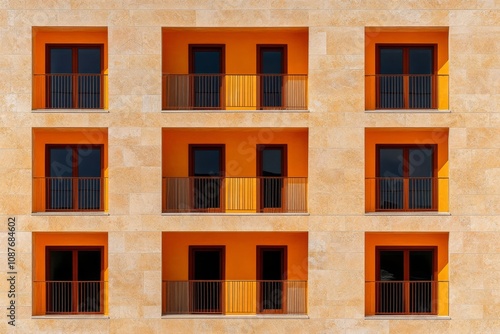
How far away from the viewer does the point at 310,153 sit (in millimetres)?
21766

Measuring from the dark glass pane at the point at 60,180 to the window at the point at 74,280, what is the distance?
158cm

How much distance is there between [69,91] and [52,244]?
5238 millimetres

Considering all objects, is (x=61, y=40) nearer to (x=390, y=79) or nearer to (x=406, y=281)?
(x=390, y=79)

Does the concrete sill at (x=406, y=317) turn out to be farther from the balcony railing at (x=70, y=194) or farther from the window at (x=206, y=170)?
the balcony railing at (x=70, y=194)

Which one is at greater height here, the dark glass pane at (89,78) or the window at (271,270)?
the dark glass pane at (89,78)

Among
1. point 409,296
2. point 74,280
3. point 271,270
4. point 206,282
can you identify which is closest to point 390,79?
point 409,296

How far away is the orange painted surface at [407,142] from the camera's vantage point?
2223cm

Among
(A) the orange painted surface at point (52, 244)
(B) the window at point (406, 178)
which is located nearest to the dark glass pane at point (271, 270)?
(B) the window at point (406, 178)

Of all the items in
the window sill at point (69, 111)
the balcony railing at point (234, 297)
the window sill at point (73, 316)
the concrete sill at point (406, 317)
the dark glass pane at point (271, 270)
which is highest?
the window sill at point (69, 111)

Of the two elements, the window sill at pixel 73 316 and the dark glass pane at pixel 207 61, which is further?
the dark glass pane at pixel 207 61

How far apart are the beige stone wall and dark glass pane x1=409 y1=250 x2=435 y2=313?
29.4 inches

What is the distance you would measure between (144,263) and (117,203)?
2153 mm

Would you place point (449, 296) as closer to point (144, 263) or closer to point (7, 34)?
point (144, 263)

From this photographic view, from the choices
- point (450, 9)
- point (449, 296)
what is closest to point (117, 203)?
point (449, 296)
